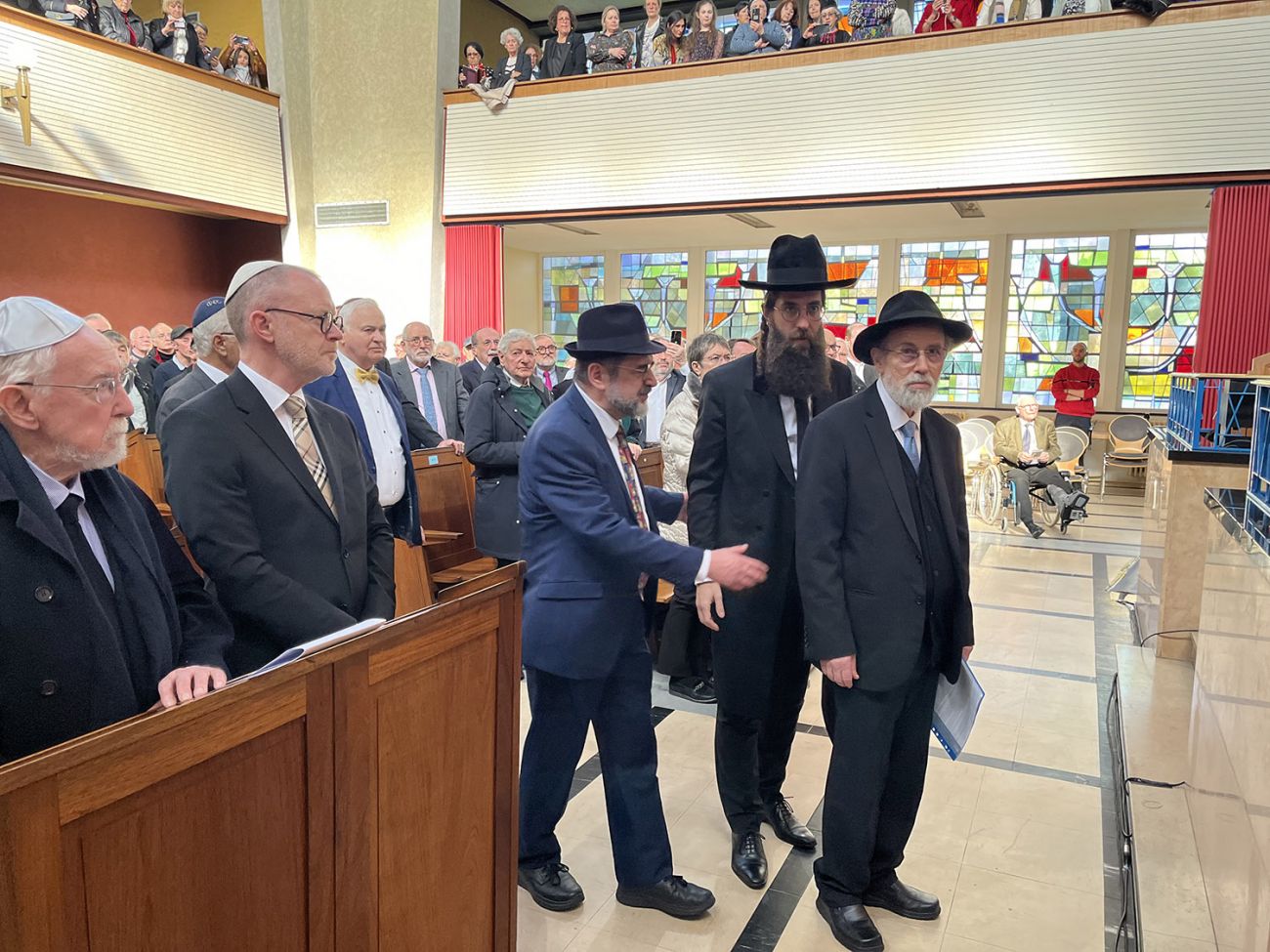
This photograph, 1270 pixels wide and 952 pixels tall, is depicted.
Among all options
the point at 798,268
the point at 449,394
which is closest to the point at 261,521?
the point at 798,268

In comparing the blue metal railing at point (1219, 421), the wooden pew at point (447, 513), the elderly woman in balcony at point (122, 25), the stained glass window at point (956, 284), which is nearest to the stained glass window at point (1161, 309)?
the stained glass window at point (956, 284)

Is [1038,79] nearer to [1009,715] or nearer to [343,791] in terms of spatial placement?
[1009,715]

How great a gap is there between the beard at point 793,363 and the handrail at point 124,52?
8.59m

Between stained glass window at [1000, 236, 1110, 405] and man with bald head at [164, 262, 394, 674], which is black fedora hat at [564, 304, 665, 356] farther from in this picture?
stained glass window at [1000, 236, 1110, 405]

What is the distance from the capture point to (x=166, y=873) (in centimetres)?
120

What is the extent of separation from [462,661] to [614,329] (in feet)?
3.06

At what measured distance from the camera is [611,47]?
10.0 m

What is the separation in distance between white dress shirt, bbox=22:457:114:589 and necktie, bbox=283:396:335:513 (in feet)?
1.64

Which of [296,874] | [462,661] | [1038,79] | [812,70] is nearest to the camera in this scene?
[296,874]

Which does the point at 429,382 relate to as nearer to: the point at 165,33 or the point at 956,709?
the point at 956,709

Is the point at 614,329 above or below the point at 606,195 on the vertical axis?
below

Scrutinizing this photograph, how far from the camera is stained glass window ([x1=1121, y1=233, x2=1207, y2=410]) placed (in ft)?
37.9

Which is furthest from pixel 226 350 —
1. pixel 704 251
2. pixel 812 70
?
pixel 704 251

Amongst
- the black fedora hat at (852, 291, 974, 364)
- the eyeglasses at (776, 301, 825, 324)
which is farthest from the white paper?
the eyeglasses at (776, 301, 825, 324)
